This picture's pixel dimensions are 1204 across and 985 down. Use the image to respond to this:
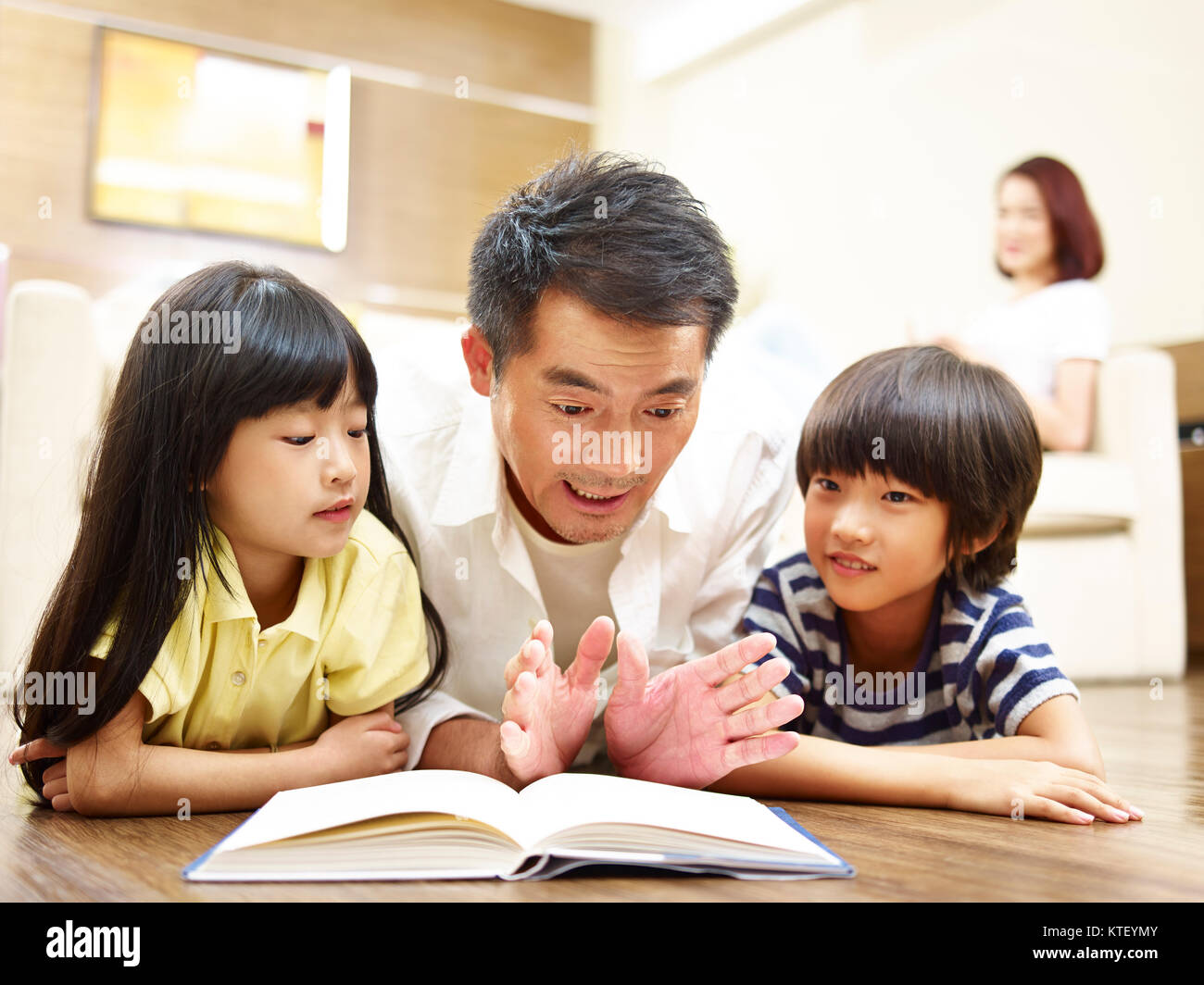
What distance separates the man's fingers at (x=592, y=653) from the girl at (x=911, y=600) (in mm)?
204

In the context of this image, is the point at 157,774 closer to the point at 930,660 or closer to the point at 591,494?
the point at 591,494

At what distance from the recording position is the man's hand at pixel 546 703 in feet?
2.98

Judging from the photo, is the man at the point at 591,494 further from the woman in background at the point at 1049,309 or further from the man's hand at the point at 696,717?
the woman in background at the point at 1049,309

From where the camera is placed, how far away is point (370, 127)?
16.1 feet

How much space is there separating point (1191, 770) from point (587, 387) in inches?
33.3

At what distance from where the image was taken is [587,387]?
1.03 m

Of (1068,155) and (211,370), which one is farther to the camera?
A: (1068,155)

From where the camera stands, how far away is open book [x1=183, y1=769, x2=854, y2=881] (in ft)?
2.22

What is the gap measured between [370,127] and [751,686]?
4.50m

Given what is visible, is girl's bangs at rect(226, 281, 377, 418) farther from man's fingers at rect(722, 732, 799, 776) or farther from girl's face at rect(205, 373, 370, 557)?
man's fingers at rect(722, 732, 799, 776)

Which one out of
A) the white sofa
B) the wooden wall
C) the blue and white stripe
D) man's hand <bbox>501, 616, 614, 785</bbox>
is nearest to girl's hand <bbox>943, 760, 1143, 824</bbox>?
the blue and white stripe

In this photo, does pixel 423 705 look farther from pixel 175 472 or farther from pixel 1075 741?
pixel 1075 741

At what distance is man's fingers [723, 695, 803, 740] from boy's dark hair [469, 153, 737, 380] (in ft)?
1.22
